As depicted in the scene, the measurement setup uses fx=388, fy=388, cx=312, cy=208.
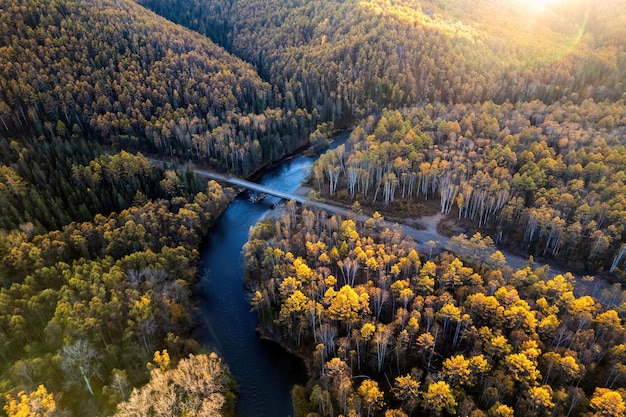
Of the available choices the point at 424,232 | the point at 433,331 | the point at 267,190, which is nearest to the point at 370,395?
the point at 433,331

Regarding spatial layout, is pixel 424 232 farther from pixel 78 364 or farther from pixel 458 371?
pixel 78 364

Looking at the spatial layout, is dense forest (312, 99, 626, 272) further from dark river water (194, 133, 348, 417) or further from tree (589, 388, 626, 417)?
tree (589, 388, 626, 417)

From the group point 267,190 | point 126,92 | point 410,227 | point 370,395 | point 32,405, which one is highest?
point 126,92

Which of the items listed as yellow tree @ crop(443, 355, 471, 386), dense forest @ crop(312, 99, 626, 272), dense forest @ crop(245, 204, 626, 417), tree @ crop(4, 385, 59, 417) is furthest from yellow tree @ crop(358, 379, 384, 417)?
dense forest @ crop(312, 99, 626, 272)

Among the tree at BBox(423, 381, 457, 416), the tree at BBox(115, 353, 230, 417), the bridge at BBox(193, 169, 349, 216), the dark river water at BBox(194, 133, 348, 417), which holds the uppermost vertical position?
the tree at BBox(423, 381, 457, 416)

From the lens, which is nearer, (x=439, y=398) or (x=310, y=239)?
(x=439, y=398)

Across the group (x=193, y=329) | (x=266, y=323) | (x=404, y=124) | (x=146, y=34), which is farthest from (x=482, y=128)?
(x=146, y=34)

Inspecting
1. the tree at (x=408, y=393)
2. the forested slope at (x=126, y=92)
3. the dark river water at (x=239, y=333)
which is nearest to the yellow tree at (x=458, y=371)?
the tree at (x=408, y=393)
